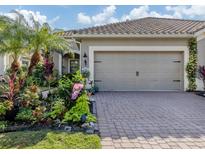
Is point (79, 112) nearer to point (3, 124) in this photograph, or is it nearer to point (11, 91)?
point (3, 124)

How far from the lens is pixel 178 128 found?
232 inches

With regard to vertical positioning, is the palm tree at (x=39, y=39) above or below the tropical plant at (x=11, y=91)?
above

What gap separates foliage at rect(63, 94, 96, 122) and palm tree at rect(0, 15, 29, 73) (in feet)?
8.81

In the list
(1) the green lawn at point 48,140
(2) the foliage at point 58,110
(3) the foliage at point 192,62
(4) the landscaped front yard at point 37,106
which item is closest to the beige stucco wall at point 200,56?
(3) the foliage at point 192,62

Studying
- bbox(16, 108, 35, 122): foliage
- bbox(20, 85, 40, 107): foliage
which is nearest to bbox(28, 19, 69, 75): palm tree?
bbox(20, 85, 40, 107): foliage

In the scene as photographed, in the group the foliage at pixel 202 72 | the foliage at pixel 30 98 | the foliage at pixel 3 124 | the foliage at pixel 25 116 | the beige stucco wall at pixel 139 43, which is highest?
the beige stucco wall at pixel 139 43

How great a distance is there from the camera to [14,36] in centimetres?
798

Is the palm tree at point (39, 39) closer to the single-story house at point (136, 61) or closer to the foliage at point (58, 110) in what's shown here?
the foliage at point (58, 110)

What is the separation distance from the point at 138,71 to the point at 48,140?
34.8 feet

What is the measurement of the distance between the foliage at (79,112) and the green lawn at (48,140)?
764mm

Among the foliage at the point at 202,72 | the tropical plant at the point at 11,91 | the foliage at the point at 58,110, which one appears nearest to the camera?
the foliage at the point at 58,110

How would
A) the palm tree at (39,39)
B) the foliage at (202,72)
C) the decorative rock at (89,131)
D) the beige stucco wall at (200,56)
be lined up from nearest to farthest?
the decorative rock at (89,131)
the palm tree at (39,39)
the foliage at (202,72)
the beige stucco wall at (200,56)

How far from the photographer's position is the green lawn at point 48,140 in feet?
14.6

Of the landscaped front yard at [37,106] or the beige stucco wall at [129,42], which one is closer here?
the landscaped front yard at [37,106]
